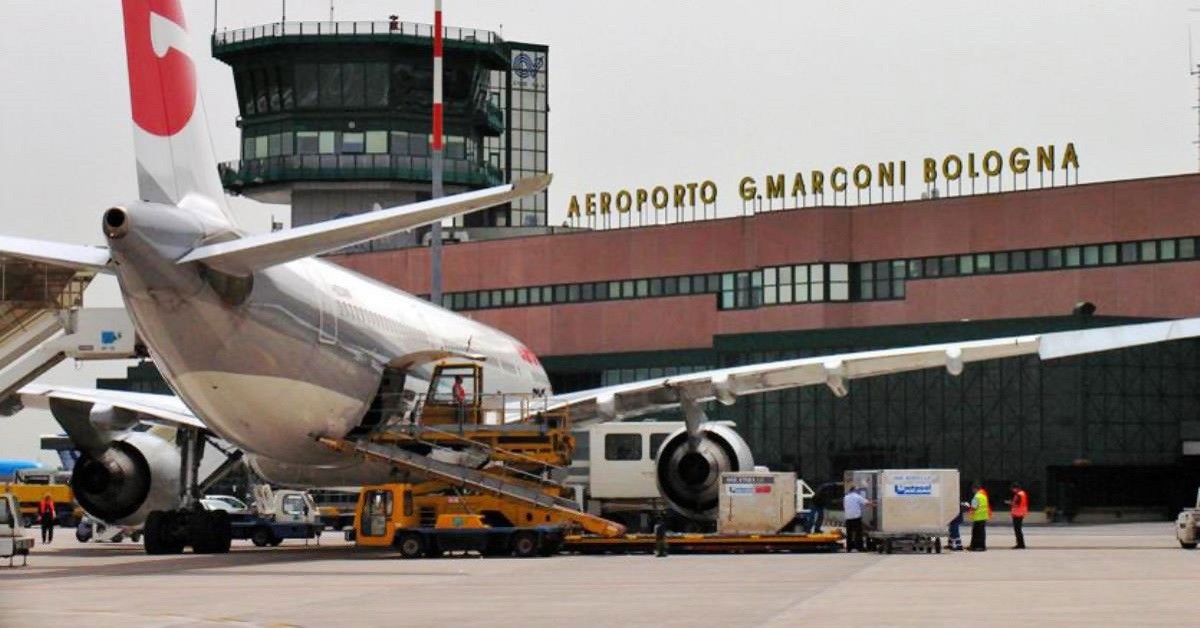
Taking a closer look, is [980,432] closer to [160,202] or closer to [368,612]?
[160,202]

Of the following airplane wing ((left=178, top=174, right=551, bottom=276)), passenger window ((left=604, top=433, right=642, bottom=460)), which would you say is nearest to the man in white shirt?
passenger window ((left=604, top=433, right=642, bottom=460))

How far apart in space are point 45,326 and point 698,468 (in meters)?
14.5

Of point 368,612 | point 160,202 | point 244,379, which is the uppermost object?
point 160,202

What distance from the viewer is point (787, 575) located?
33.2 metres

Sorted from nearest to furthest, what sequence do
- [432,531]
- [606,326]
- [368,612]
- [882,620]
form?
[882,620]
[368,612]
[432,531]
[606,326]

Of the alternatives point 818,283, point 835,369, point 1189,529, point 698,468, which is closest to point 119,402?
point 698,468

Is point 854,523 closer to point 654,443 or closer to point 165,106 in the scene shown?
point 654,443

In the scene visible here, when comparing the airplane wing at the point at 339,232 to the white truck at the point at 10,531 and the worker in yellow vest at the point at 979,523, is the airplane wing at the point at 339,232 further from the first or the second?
the worker in yellow vest at the point at 979,523

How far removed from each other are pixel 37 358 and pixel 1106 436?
47.1 metres

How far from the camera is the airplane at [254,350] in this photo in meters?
34.2

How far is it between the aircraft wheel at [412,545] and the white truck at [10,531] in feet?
23.8

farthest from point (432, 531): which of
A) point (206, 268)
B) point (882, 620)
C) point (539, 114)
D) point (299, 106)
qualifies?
point (539, 114)

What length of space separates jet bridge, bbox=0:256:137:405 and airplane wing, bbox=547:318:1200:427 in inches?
396

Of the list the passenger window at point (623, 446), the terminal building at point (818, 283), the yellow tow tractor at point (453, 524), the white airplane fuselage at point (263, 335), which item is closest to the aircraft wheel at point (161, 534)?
the white airplane fuselage at point (263, 335)
